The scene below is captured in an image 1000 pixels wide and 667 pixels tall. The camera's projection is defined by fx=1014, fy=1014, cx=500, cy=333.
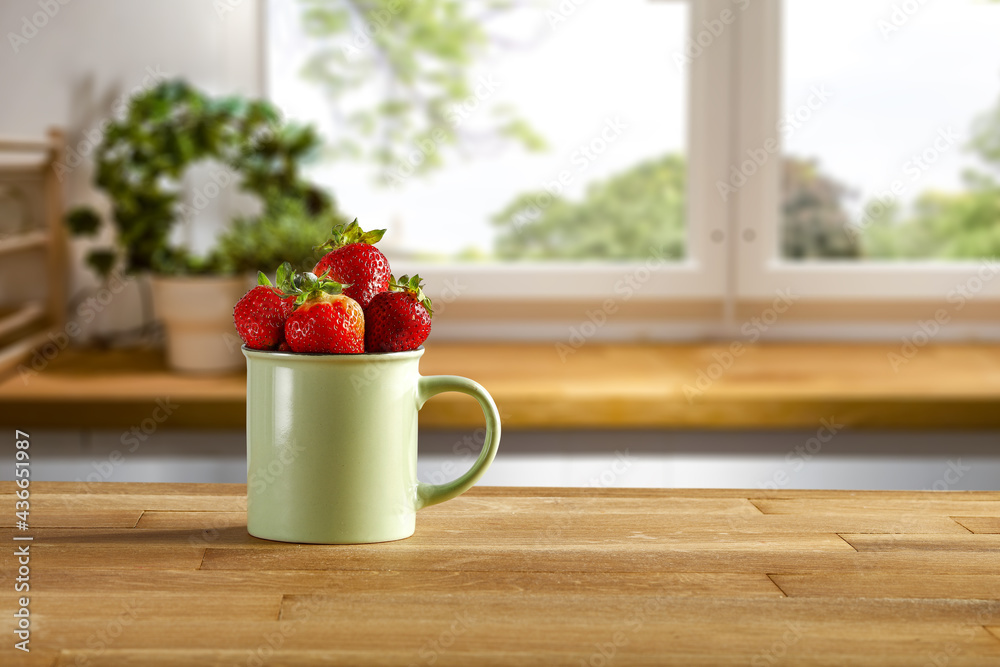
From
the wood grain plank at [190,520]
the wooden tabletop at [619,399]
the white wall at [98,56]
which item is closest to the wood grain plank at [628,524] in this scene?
the wood grain plank at [190,520]

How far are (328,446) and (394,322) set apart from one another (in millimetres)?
86

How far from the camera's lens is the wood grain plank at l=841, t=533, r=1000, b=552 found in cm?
64

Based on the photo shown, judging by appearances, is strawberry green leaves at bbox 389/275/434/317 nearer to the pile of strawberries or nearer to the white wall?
the pile of strawberries

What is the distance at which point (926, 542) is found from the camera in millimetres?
652

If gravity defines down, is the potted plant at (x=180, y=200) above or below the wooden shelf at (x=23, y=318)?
above

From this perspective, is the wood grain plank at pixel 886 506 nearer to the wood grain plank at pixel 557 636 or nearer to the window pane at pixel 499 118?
the wood grain plank at pixel 557 636

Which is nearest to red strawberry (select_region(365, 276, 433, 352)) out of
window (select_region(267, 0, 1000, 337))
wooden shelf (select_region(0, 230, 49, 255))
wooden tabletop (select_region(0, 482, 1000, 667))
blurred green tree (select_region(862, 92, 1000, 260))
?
wooden tabletop (select_region(0, 482, 1000, 667))

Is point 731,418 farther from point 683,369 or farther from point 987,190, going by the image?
point 987,190

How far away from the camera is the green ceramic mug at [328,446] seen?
620 mm

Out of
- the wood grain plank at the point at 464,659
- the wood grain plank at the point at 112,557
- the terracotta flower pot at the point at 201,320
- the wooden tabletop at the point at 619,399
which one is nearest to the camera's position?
the wood grain plank at the point at 464,659

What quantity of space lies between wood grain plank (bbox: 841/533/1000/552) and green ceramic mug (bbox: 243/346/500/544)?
0.82ft

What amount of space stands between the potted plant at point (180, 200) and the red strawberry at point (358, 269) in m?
1.09

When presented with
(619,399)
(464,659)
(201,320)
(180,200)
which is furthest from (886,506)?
(180,200)

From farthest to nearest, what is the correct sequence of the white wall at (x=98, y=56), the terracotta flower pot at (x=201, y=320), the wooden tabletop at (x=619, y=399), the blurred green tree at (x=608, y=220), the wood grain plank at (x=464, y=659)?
the blurred green tree at (x=608, y=220) < the white wall at (x=98, y=56) < the terracotta flower pot at (x=201, y=320) < the wooden tabletop at (x=619, y=399) < the wood grain plank at (x=464, y=659)
